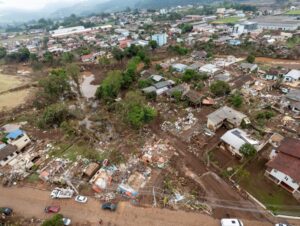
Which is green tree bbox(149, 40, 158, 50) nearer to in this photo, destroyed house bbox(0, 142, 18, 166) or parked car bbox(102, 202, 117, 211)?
destroyed house bbox(0, 142, 18, 166)

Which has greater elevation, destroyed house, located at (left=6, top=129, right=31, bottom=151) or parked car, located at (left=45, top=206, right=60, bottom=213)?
destroyed house, located at (left=6, top=129, right=31, bottom=151)

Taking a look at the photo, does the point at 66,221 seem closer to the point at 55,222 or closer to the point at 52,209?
the point at 55,222

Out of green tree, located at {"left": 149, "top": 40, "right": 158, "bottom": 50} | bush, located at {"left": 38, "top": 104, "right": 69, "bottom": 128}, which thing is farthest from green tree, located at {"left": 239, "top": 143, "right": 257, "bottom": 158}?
green tree, located at {"left": 149, "top": 40, "right": 158, "bottom": 50}

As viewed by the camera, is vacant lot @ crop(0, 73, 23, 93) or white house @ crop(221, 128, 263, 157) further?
vacant lot @ crop(0, 73, 23, 93)

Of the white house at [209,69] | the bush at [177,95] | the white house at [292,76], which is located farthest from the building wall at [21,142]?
the white house at [292,76]

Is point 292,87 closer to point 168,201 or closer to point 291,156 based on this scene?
point 291,156

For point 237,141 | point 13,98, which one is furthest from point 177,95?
point 13,98
